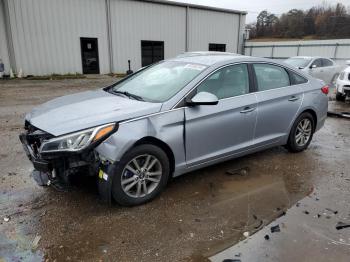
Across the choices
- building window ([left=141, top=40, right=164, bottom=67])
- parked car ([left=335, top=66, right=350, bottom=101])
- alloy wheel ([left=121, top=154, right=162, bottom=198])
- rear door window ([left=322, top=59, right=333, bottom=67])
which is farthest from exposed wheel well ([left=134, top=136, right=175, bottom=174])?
building window ([left=141, top=40, right=164, bottom=67])

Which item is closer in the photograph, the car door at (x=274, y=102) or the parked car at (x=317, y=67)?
the car door at (x=274, y=102)

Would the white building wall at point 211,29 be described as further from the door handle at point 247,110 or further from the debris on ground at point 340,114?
the door handle at point 247,110

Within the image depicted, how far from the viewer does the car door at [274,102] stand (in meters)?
4.50

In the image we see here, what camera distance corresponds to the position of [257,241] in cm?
299

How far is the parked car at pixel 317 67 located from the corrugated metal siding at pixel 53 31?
1204 cm

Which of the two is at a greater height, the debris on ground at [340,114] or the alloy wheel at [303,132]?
the alloy wheel at [303,132]

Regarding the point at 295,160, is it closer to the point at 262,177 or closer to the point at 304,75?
the point at 262,177

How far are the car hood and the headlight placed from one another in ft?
0.20

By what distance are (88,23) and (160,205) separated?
58.3 ft

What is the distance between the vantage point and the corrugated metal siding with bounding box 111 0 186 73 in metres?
20.2

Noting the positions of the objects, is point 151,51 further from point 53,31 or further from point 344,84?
point 344,84

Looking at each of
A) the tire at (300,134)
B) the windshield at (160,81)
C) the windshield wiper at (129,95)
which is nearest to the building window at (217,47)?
the tire at (300,134)

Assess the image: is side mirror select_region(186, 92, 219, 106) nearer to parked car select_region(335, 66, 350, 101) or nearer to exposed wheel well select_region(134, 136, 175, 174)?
exposed wheel well select_region(134, 136, 175, 174)

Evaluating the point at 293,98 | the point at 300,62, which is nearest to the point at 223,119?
the point at 293,98
